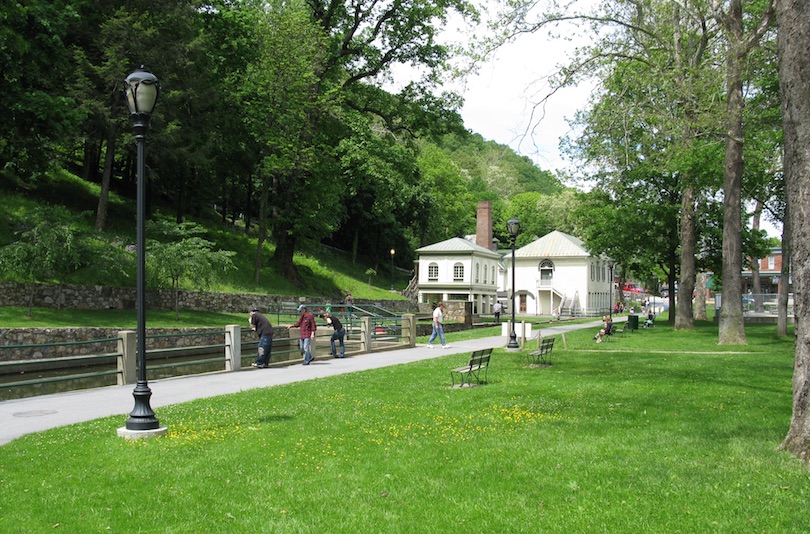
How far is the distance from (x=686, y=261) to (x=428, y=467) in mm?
30230

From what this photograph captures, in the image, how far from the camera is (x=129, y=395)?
13492 mm

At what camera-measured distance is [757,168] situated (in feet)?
96.7

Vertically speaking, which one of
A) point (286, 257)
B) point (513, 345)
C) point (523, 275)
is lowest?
point (513, 345)

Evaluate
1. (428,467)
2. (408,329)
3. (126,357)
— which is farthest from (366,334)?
(428,467)

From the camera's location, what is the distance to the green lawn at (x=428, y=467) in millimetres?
5742

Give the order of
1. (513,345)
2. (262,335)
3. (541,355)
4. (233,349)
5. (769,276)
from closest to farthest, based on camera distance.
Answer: (233,349) → (541,355) → (262,335) → (513,345) → (769,276)

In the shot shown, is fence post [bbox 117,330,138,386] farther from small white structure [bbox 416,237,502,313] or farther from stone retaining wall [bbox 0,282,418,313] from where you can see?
small white structure [bbox 416,237,502,313]

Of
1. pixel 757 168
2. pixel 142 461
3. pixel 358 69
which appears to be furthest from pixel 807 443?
pixel 358 69

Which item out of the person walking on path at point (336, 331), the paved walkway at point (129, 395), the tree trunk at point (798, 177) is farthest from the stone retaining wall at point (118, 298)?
the tree trunk at point (798, 177)

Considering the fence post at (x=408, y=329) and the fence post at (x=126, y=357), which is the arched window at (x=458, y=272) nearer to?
the fence post at (x=408, y=329)

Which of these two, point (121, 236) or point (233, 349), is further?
point (121, 236)

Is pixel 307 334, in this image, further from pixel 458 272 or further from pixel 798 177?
pixel 458 272

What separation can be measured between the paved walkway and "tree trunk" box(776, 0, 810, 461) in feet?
28.9

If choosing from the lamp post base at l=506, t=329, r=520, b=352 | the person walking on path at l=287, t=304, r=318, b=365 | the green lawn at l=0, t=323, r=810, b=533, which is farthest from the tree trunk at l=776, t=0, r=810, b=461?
the lamp post base at l=506, t=329, r=520, b=352
